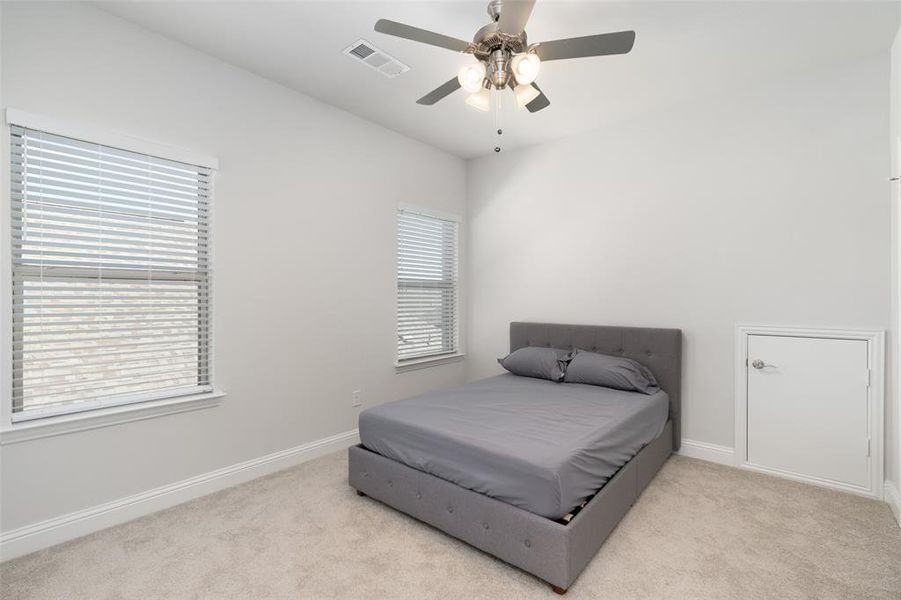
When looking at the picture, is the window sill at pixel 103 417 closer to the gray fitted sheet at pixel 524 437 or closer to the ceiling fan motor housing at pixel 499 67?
the gray fitted sheet at pixel 524 437

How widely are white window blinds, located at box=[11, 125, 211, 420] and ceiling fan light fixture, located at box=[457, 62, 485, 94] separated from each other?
5.84 feet

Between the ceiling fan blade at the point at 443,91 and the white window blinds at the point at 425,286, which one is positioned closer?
the ceiling fan blade at the point at 443,91

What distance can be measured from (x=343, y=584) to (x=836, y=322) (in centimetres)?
329

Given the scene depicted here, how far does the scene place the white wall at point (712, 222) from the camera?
2666mm

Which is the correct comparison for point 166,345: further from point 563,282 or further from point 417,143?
point 563,282

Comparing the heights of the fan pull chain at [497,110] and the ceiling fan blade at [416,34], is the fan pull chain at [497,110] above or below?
above

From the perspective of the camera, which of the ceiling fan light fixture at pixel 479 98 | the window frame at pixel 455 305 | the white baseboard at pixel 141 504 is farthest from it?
the window frame at pixel 455 305

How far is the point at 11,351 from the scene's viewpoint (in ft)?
6.51

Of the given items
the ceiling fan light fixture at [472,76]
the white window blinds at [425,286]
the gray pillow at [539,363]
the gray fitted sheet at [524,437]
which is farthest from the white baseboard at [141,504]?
the ceiling fan light fixture at [472,76]

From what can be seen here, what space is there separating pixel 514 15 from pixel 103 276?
8.00ft

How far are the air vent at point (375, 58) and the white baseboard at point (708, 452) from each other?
11.4ft

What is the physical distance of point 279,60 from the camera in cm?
270

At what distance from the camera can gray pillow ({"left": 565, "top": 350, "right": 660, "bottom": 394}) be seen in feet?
10.2

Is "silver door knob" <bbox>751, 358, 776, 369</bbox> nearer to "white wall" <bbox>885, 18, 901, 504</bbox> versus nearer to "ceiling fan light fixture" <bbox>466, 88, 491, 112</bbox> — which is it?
"white wall" <bbox>885, 18, 901, 504</bbox>
